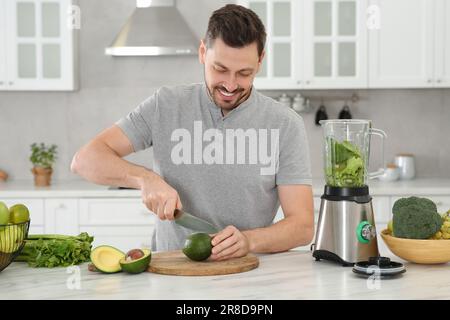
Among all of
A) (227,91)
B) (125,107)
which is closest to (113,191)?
(125,107)

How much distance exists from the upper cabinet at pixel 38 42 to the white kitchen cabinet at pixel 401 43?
2.00m

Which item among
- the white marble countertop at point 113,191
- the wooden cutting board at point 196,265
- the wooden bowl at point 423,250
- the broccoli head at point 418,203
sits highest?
the broccoli head at point 418,203

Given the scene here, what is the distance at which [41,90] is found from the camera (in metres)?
5.06

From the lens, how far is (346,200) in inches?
91.4

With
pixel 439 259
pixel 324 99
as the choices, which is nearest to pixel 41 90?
pixel 324 99

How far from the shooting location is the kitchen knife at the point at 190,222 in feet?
7.78

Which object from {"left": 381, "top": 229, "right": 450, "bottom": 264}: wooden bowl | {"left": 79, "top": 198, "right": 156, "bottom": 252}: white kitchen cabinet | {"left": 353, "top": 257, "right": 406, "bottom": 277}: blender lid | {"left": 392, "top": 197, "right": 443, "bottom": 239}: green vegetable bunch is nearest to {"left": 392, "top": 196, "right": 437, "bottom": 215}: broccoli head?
{"left": 392, "top": 197, "right": 443, "bottom": 239}: green vegetable bunch

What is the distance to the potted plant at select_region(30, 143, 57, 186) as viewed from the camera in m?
4.93

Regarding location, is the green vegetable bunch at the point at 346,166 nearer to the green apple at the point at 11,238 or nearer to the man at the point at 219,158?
the man at the point at 219,158

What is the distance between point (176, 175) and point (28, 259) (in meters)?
0.66

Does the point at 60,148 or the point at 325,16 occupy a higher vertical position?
the point at 325,16

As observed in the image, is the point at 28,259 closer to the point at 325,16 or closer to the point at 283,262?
the point at 283,262

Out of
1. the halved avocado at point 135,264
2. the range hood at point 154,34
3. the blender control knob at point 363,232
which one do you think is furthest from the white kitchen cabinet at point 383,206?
the halved avocado at point 135,264
